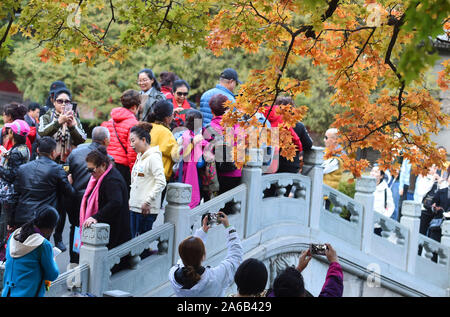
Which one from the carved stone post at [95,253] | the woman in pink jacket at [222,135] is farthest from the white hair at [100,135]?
the carved stone post at [95,253]

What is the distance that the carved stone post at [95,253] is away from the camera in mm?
5996

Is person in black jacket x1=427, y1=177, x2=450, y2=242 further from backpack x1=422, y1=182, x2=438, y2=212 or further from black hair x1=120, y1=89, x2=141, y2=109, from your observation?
black hair x1=120, y1=89, x2=141, y2=109

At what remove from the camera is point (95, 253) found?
6004mm

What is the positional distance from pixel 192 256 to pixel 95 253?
1.34 metres

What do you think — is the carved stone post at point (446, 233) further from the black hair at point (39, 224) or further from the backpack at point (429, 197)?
the black hair at point (39, 224)

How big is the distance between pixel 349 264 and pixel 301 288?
204 inches

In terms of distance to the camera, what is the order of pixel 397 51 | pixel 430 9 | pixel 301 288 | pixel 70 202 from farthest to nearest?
1. pixel 70 202
2. pixel 397 51
3. pixel 301 288
4. pixel 430 9

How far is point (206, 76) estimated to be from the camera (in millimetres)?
22062

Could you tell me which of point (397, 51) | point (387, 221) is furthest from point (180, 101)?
point (387, 221)

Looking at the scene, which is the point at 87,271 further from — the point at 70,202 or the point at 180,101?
the point at 180,101

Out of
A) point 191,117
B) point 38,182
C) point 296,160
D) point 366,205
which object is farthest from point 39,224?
point 366,205

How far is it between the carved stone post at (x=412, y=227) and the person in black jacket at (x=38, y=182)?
6349 mm

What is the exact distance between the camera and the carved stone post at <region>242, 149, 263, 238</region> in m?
8.12

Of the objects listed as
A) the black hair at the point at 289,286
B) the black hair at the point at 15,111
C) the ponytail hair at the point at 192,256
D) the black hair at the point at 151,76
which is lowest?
the black hair at the point at 289,286
